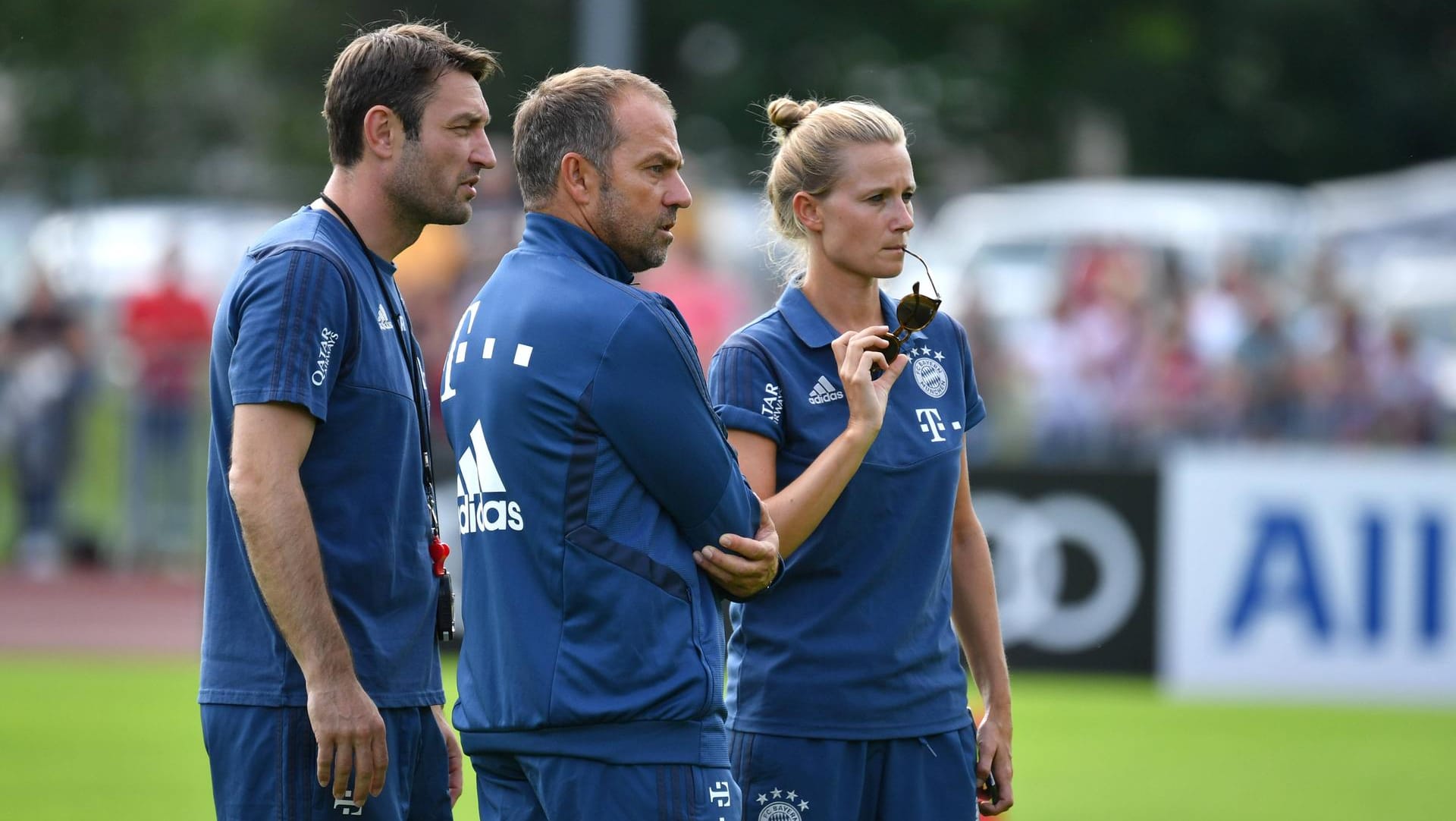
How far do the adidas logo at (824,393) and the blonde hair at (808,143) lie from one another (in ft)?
1.08

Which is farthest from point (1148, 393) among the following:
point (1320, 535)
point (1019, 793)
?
point (1019, 793)

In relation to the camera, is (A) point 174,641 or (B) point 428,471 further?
(A) point 174,641

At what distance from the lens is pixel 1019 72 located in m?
34.8

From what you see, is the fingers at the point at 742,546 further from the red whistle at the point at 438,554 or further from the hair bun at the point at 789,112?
the hair bun at the point at 789,112

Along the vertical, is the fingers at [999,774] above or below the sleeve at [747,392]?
below

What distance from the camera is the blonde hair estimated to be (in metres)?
4.52

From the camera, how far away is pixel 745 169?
1085 inches

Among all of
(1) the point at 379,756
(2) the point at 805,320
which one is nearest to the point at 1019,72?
(2) the point at 805,320

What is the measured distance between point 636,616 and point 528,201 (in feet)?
3.00

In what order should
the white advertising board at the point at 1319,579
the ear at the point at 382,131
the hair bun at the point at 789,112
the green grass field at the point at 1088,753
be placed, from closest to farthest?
the ear at the point at 382,131
the hair bun at the point at 789,112
the green grass field at the point at 1088,753
the white advertising board at the point at 1319,579

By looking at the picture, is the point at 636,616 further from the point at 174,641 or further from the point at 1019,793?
the point at 174,641

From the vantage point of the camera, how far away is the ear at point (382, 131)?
402 cm

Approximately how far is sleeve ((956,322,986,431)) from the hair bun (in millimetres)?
636

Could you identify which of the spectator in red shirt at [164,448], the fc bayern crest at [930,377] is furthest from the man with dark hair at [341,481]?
the spectator in red shirt at [164,448]
